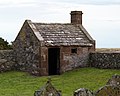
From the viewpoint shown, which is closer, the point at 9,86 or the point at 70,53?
the point at 9,86

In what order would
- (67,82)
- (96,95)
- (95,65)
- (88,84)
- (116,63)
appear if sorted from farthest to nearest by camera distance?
(95,65) < (116,63) < (67,82) < (88,84) < (96,95)

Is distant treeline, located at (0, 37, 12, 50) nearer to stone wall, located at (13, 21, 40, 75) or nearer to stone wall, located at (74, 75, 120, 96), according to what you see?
stone wall, located at (13, 21, 40, 75)

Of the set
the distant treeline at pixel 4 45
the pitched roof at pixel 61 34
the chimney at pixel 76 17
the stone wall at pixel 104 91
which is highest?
the chimney at pixel 76 17

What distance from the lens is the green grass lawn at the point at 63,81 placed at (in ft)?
64.7

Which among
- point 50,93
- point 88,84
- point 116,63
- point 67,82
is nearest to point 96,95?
point 50,93

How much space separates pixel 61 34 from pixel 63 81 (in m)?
6.85

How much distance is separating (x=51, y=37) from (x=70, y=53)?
1.80 metres

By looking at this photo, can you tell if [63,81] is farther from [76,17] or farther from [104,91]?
[104,91]

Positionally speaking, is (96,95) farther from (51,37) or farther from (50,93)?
(51,37)

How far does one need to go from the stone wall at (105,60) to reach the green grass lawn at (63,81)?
898mm

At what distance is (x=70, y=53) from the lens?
96.4 ft

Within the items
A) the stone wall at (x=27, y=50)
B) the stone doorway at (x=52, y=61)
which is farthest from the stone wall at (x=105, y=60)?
the stone wall at (x=27, y=50)

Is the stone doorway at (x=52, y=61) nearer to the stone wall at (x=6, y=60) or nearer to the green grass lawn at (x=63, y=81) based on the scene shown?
the green grass lawn at (x=63, y=81)

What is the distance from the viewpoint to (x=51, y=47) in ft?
94.0
